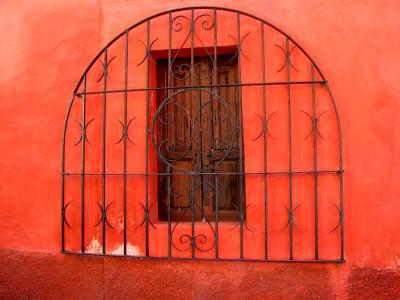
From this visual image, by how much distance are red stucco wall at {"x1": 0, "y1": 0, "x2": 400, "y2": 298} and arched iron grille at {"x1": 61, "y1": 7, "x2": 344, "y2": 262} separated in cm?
11

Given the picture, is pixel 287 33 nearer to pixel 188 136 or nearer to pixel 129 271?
pixel 188 136

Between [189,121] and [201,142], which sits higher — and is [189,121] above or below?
above

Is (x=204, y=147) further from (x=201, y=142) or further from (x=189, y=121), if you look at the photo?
(x=189, y=121)

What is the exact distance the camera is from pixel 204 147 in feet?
8.99

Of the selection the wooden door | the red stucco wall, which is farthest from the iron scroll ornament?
the red stucco wall

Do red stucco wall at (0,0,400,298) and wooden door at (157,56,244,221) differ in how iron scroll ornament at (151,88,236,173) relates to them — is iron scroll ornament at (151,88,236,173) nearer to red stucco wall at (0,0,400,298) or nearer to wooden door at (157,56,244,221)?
wooden door at (157,56,244,221)

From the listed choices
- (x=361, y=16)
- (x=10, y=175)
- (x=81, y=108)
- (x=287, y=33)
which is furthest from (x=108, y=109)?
(x=361, y=16)

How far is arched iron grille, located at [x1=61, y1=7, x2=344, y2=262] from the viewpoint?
8.13 feet

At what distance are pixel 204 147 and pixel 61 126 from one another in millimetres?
1222

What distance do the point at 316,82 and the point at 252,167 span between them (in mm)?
778

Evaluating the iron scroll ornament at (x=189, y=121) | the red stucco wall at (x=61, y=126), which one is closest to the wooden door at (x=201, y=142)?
the iron scroll ornament at (x=189, y=121)

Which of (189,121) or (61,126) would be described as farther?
(61,126)

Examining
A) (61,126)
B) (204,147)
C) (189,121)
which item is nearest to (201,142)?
(204,147)

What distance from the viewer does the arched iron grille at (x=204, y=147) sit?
2.48m
